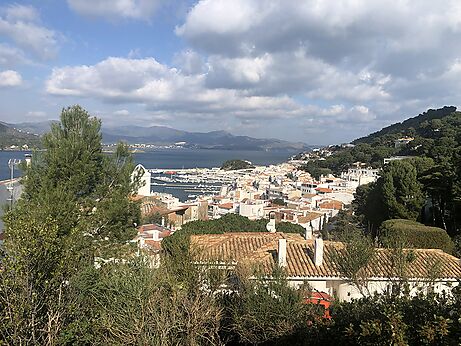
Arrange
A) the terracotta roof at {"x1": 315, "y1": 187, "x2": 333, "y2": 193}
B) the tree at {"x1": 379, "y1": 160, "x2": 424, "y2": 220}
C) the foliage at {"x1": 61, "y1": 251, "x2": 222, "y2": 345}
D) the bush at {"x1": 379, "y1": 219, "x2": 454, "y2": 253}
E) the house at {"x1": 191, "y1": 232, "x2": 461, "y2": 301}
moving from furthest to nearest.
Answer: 1. the terracotta roof at {"x1": 315, "y1": 187, "x2": 333, "y2": 193}
2. the tree at {"x1": 379, "y1": 160, "x2": 424, "y2": 220}
3. the bush at {"x1": 379, "y1": 219, "x2": 454, "y2": 253}
4. the house at {"x1": 191, "y1": 232, "x2": 461, "y2": 301}
5. the foliage at {"x1": 61, "y1": 251, "x2": 222, "y2": 345}

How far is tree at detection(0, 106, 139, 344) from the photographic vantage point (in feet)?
16.5

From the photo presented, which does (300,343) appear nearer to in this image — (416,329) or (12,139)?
(416,329)

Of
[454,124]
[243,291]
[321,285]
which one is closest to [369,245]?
[321,285]

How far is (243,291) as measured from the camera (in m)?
8.07

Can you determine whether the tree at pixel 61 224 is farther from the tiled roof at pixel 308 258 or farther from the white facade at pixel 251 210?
the white facade at pixel 251 210

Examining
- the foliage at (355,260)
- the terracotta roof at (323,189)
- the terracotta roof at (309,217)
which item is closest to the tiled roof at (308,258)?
the foliage at (355,260)

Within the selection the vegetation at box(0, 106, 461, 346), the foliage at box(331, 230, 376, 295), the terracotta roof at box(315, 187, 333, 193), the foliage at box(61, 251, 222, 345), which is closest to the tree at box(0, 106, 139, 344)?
the vegetation at box(0, 106, 461, 346)

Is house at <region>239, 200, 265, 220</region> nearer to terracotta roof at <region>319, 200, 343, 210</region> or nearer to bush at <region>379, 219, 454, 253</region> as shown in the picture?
terracotta roof at <region>319, 200, 343, 210</region>

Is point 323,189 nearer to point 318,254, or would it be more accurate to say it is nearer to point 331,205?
point 331,205

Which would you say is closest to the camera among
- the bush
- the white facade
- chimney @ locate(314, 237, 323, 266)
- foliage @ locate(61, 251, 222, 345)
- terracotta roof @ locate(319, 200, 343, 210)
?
foliage @ locate(61, 251, 222, 345)

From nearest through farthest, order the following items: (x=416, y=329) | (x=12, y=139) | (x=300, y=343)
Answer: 1. (x=416, y=329)
2. (x=300, y=343)
3. (x=12, y=139)

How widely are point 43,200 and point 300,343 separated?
664 centimetres

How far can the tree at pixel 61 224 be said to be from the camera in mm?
5035

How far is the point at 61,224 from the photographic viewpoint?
9.32 meters
